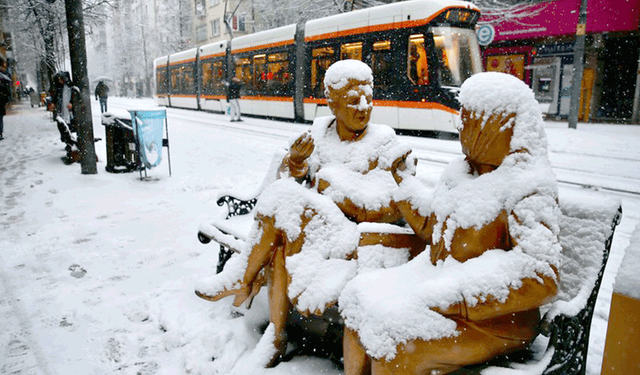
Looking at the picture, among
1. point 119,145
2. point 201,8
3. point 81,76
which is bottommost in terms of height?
point 119,145

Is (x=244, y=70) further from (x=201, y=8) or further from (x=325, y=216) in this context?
(x=201, y=8)

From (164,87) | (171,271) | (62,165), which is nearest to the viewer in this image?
(171,271)

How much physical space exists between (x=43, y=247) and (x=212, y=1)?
49.1 meters

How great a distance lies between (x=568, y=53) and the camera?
20.0 m

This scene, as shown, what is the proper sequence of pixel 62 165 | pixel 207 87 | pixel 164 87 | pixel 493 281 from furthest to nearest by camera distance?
pixel 164 87
pixel 207 87
pixel 62 165
pixel 493 281

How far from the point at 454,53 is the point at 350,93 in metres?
10.5

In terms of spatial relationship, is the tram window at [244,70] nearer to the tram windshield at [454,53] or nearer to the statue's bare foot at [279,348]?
the tram windshield at [454,53]

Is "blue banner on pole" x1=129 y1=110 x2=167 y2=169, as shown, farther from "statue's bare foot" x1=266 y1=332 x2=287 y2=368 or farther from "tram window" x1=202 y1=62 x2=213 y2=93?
"tram window" x1=202 y1=62 x2=213 y2=93

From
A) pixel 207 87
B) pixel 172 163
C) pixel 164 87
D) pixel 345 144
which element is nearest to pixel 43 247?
pixel 345 144

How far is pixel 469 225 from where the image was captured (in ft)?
5.54

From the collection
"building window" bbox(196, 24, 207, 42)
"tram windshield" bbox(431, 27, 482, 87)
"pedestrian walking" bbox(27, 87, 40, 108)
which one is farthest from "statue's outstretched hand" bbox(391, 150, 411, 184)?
"building window" bbox(196, 24, 207, 42)

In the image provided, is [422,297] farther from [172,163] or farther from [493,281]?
[172,163]

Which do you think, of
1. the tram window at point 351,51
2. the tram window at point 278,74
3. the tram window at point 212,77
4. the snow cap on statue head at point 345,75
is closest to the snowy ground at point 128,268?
the snow cap on statue head at point 345,75

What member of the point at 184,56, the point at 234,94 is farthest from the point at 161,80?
the point at 234,94
